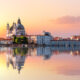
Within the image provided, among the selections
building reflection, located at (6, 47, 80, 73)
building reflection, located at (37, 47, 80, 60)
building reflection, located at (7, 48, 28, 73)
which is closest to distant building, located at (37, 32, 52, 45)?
building reflection, located at (37, 47, 80, 60)

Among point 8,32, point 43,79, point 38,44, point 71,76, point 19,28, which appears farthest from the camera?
point 8,32

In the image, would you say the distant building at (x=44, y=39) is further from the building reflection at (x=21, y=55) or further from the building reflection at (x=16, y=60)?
the building reflection at (x=16, y=60)

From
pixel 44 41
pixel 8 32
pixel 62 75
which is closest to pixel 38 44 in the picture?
pixel 44 41

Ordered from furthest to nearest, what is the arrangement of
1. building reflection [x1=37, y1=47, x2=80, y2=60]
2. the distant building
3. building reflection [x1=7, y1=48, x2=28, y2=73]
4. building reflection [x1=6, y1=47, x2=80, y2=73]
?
the distant building → building reflection [x1=37, y1=47, x2=80, y2=60] → building reflection [x1=6, y1=47, x2=80, y2=73] → building reflection [x1=7, y1=48, x2=28, y2=73]

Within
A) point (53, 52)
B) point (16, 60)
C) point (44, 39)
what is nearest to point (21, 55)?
point (16, 60)

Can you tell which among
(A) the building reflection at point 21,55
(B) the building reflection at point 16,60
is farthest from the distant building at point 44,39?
(B) the building reflection at point 16,60

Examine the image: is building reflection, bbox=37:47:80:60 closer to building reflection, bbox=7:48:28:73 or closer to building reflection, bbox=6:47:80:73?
building reflection, bbox=6:47:80:73

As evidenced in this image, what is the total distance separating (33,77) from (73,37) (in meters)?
94.8

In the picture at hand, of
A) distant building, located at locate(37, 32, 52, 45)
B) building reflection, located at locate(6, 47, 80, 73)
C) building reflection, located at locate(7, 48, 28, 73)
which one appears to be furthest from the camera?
distant building, located at locate(37, 32, 52, 45)

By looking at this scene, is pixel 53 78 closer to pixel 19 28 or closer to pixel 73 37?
pixel 19 28

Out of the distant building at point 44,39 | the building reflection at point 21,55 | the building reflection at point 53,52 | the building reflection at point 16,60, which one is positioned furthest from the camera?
the distant building at point 44,39

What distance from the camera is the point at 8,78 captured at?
11453 mm

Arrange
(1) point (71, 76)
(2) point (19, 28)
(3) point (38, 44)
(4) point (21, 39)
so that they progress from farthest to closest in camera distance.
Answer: (2) point (19, 28) → (3) point (38, 44) → (4) point (21, 39) → (1) point (71, 76)

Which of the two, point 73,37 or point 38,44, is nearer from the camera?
point 38,44
